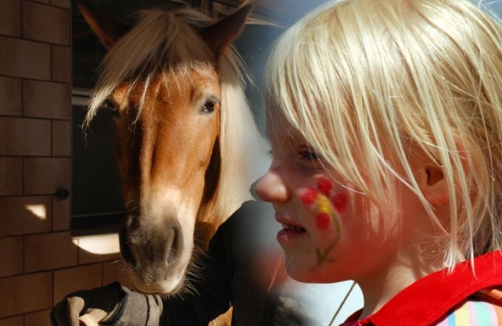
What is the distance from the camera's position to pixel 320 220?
659 mm

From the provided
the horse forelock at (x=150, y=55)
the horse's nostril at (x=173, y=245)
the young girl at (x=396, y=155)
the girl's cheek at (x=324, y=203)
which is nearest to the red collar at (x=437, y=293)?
the young girl at (x=396, y=155)

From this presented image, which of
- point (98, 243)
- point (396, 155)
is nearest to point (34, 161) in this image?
point (98, 243)

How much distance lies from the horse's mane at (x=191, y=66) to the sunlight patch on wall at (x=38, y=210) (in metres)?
0.97

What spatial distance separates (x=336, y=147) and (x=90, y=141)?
7.84 feet

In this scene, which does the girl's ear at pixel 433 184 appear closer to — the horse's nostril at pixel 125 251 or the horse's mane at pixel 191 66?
the horse's nostril at pixel 125 251

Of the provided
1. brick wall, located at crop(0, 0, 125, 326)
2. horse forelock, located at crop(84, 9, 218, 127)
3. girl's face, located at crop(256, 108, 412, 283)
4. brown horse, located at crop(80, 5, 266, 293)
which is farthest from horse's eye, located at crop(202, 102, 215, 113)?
brick wall, located at crop(0, 0, 125, 326)

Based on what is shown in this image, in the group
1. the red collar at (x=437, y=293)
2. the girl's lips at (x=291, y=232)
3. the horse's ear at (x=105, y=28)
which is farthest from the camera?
the horse's ear at (x=105, y=28)

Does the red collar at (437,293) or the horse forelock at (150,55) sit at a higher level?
the horse forelock at (150,55)

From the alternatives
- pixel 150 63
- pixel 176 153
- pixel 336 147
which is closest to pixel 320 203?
pixel 336 147

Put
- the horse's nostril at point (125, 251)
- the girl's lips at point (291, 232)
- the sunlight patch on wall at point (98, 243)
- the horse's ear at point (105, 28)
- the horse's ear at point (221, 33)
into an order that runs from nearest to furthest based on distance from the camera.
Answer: the girl's lips at point (291, 232) < the horse's nostril at point (125, 251) < the horse's ear at point (221, 33) < the horse's ear at point (105, 28) < the sunlight patch on wall at point (98, 243)

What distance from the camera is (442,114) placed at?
0.61 m

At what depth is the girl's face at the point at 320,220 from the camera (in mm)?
650

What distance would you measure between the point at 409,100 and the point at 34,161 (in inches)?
89.9

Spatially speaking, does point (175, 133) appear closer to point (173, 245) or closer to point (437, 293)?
point (173, 245)
